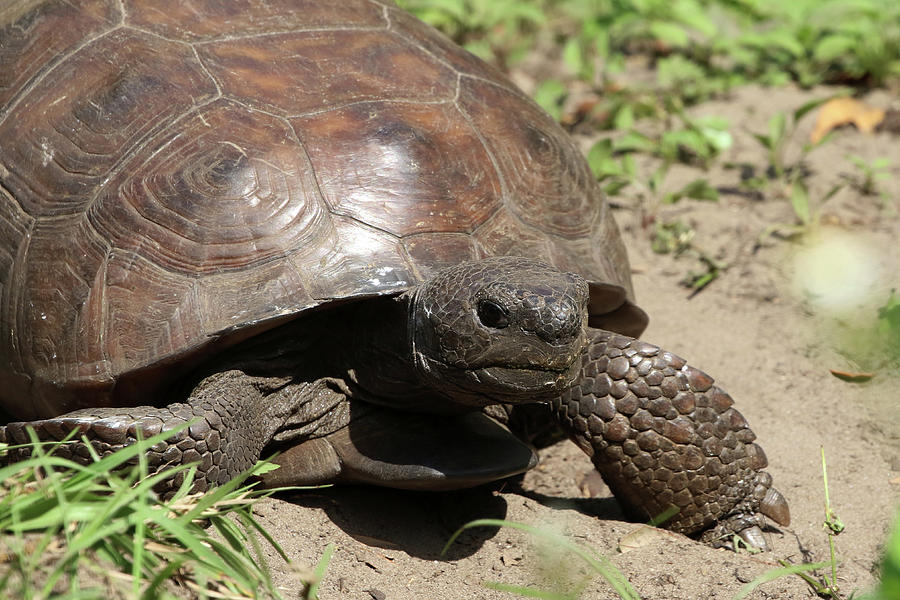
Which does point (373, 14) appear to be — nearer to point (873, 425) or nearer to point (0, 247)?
point (0, 247)

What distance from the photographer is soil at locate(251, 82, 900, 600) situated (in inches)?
119

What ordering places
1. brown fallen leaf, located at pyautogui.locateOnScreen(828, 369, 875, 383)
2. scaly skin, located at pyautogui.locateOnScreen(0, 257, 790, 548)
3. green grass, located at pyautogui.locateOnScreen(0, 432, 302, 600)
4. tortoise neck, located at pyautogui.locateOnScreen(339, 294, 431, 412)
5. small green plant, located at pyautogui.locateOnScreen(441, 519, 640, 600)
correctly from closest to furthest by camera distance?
green grass, located at pyautogui.locateOnScreen(0, 432, 302, 600)
small green plant, located at pyautogui.locateOnScreen(441, 519, 640, 600)
scaly skin, located at pyautogui.locateOnScreen(0, 257, 790, 548)
tortoise neck, located at pyautogui.locateOnScreen(339, 294, 431, 412)
brown fallen leaf, located at pyautogui.locateOnScreen(828, 369, 875, 383)

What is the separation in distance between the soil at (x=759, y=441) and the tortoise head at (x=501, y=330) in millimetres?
548

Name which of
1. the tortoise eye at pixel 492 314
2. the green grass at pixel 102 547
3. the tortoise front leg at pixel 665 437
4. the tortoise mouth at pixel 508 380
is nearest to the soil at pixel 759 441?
the tortoise front leg at pixel 665 437

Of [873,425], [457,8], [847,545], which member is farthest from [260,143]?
[457,8]

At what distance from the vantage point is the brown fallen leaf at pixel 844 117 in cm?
621

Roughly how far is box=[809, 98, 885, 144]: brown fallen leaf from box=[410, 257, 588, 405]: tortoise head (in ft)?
12.5

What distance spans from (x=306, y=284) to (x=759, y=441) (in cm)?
192

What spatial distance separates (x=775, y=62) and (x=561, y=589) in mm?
5354

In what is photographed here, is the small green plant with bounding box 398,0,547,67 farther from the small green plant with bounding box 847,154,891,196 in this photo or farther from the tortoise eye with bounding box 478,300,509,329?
the tortoise eye with bounding box 478,300,509,329

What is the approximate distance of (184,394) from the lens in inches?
132

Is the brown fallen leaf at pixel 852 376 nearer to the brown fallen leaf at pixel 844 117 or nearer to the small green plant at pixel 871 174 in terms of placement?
the small green plant at pixel 871 174

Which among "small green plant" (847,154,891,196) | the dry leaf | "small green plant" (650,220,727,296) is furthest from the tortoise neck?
"small green plant" (847,154,891,196)

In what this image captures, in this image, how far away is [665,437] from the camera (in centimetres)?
330
